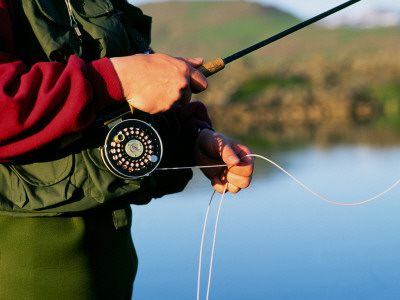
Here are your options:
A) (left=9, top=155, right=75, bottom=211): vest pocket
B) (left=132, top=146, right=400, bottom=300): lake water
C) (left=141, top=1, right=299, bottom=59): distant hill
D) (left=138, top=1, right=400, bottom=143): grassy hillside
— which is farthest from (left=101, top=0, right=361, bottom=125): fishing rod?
(left=141, top=1, right=299, bottom=59): distant hill

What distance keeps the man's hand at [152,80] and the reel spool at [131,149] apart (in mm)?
87

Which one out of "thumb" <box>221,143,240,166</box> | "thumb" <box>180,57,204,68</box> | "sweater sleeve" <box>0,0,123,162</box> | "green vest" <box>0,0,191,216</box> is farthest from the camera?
"thumb" <box>221,143,240,166</box>

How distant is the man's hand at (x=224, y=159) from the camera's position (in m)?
1.32

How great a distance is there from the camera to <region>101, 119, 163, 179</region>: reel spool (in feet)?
3.48

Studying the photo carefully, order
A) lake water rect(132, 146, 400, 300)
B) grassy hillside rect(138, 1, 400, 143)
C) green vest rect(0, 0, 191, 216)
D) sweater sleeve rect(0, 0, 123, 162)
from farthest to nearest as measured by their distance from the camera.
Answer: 1. grassy hillside rect(138, 1, 400, 143)
2. lake water rect(132, 146, 400, 300)
3. green vest rect(0, 0, 191, 216)
4. sweater sleeve rect(0, 0, 123, 162)

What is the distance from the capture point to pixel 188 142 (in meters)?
1.42

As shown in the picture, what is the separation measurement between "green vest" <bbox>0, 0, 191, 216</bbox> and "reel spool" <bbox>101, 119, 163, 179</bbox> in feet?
0.05

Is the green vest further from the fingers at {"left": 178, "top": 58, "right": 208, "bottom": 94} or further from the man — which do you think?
the fingers at {"left": 178, "top": 58, "right": 208, "bottom": 94}

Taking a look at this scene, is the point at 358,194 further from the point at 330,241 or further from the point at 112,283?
the point at 112,283

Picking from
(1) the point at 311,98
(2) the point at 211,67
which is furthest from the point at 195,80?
(1) the point at 311,98

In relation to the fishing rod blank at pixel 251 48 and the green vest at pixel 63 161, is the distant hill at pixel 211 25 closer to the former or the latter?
the fishing rod blank at pixel 251 48

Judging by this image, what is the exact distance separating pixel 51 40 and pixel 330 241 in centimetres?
232

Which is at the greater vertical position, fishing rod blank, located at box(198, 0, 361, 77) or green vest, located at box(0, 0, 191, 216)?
fishing rod blank, located at box(198, 0, 361, 77)

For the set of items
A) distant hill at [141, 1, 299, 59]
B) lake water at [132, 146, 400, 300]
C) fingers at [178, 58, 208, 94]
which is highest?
distant hill at [141, 1, 299, 59]
